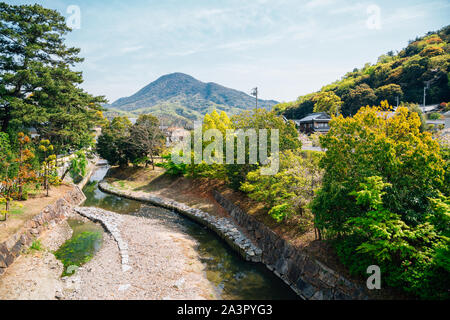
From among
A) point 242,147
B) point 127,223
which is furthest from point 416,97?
point 127,223

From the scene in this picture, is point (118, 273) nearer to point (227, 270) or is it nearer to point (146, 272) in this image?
point (146, 272)

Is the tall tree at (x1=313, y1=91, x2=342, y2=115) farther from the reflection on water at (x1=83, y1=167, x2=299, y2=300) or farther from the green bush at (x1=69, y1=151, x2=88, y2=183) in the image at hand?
the green bush at (x1=69, y1=151, x2=88, y2=183)

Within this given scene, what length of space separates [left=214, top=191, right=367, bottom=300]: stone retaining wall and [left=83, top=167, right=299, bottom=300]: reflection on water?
1.31 ft

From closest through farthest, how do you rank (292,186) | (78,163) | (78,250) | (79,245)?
Result: (292,186)
(78,250)
(79,245)
(78,163)

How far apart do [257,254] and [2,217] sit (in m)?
13.0

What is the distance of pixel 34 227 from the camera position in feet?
44.7

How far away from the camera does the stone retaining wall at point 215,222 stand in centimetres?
1258

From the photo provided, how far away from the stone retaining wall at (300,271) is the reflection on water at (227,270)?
40cm

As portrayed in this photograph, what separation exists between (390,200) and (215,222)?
10946mm

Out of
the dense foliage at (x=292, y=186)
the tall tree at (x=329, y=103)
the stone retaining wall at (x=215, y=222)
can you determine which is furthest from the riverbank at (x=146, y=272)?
the tall tree at (x=329, y=103)

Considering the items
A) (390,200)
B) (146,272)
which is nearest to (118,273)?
(146,272)

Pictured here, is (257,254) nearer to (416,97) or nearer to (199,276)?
(199,276)

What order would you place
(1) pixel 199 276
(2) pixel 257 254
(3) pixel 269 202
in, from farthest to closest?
(3) pixel 269 202 < (2) pixel 257 254 < (1) pixel 199 276
